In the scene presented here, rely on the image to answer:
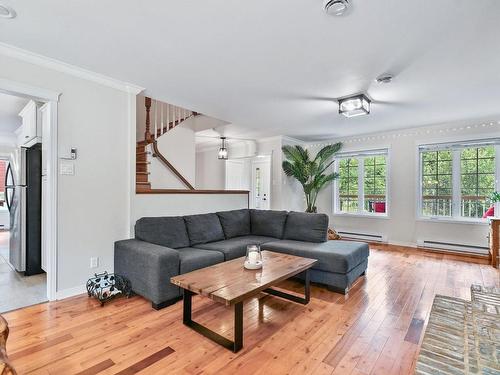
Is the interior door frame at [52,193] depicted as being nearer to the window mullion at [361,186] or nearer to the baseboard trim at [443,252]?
the baseboard trim at [443,252]

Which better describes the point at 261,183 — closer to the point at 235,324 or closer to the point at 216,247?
the point at 216,247

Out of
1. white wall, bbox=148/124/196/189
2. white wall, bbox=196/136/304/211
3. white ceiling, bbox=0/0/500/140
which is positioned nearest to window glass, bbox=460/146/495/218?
white ceiling, bbox=0/0/500/140

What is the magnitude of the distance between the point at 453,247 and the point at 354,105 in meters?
3.45

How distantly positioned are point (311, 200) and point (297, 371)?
5002mm

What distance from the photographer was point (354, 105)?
3.49 m

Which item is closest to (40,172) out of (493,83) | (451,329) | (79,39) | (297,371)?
(79,39)

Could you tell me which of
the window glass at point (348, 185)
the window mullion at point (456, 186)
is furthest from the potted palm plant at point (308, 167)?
the window mullion at point (456, 186)

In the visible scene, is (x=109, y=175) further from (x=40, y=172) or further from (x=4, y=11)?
(x=4, y=11)

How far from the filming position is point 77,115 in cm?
283

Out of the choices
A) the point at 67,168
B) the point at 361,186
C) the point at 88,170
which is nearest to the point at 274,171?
the point at 361,186

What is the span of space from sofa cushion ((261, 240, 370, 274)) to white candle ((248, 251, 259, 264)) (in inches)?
33.9

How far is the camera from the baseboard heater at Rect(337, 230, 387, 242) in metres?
5.59

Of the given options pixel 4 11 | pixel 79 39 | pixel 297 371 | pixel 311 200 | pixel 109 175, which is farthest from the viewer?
pixel 311 200

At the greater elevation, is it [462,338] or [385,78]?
[385,78]
